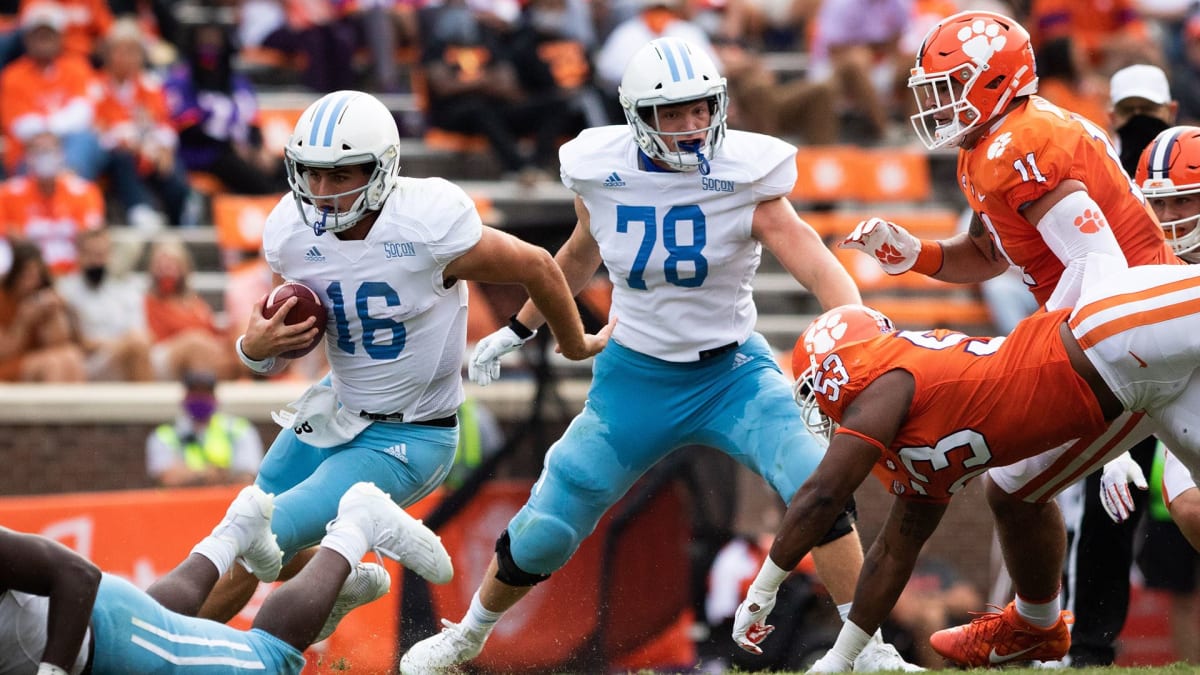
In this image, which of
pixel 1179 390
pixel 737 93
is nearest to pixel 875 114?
pixel 737 93

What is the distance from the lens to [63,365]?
10531 millimetres

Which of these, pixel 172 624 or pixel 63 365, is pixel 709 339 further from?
pixel 63 365

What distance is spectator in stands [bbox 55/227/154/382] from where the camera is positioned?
35.1ft

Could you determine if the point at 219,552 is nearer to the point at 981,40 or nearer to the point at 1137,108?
the point at 981,40

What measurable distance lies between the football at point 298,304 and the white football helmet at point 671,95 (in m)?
1.31

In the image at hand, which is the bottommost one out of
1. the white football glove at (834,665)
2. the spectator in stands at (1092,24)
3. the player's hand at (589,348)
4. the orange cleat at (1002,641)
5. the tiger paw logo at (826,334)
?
the orange cleat at (1002,641)

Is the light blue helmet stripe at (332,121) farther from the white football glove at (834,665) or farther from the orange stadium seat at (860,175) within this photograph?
the orange stadium seat at (860,175)

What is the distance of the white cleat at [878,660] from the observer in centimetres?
565

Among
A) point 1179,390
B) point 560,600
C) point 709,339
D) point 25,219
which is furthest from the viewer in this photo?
point 25,219

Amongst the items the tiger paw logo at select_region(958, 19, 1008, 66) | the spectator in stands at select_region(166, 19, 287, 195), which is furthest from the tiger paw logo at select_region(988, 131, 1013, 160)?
the spectator in stands at select_region(166, 19, 287, 195)

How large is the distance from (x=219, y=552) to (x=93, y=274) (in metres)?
6.18

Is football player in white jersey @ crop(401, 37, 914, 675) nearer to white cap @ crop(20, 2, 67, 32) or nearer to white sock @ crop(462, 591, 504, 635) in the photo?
white sock @ crop(462, 591, 504, 635)

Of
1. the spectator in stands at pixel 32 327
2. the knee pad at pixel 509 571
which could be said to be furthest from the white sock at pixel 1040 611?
the spectator in stands at pixel 32 327

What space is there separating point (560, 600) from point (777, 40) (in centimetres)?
760
